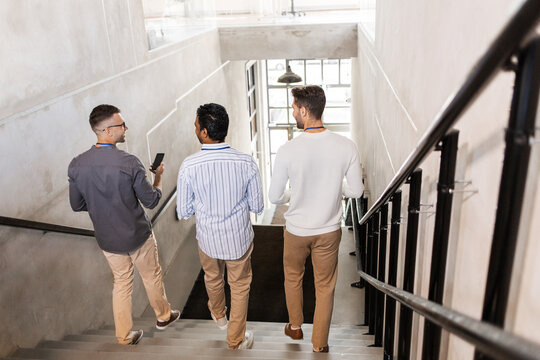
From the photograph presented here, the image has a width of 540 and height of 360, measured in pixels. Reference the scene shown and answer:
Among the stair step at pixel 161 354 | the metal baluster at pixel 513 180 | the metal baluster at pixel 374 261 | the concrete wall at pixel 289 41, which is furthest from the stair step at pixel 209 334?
the concrete wall at pixel 289 41

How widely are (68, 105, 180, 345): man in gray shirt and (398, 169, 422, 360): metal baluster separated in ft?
4.94

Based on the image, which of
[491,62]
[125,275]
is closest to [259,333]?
[125,275]

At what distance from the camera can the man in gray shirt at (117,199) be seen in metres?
2.43

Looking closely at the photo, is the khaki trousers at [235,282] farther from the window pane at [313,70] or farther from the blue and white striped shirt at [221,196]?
the window pane at [313,70]

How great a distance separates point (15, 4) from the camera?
7.98 ft

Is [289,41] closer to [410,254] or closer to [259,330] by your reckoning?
[259,330]

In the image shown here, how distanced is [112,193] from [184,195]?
392 millimetres

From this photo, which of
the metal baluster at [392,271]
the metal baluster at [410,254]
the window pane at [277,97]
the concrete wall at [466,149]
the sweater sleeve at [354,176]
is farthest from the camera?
the window pane at [277,97]

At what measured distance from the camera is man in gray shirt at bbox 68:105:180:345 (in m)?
2.43

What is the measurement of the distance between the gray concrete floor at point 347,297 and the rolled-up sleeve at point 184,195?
6.73 feet

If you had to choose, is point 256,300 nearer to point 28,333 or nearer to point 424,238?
point 28,333

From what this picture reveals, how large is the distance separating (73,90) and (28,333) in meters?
1.53

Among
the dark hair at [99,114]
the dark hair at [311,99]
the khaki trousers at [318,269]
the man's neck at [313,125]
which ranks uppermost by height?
the dark hair at [311,99]

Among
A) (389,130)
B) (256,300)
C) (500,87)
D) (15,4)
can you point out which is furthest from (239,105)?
(500,87)
